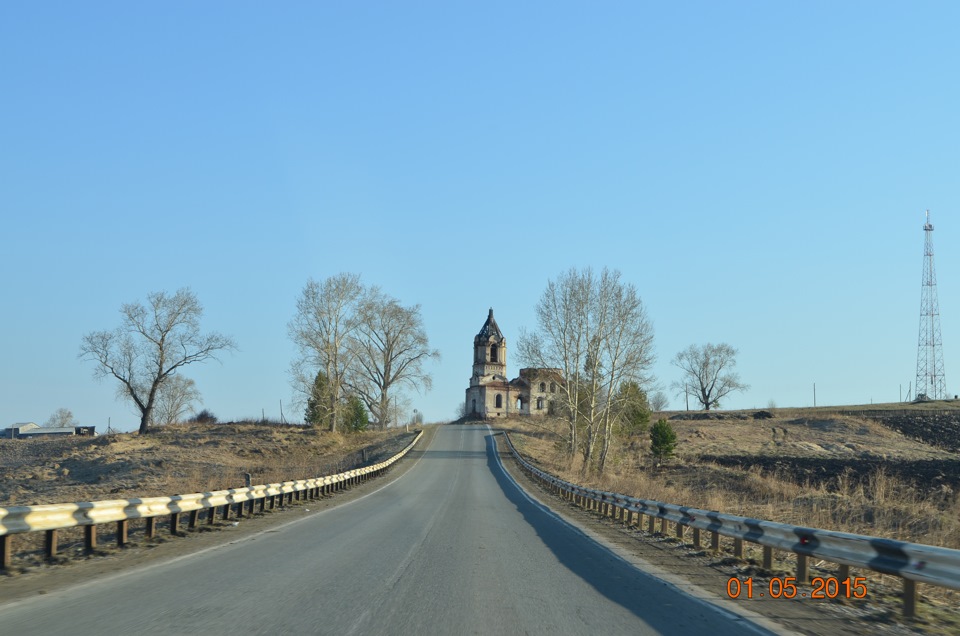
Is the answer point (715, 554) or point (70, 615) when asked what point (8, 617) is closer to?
point (70, 615)

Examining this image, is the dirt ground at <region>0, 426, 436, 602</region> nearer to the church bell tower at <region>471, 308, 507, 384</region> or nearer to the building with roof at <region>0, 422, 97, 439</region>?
the building with roof at <region>0, 422, 97, 439</region>

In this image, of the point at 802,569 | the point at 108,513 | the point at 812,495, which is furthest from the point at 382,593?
the point at 812,495

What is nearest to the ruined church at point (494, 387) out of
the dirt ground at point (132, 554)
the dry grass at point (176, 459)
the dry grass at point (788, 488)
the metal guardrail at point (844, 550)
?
the dry grass at point (788, 488)

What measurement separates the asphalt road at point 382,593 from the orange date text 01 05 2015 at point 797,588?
0.92 m

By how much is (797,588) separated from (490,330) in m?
127

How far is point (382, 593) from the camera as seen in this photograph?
375 inches

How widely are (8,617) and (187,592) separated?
188cm

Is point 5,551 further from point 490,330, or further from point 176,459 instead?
point 490,330

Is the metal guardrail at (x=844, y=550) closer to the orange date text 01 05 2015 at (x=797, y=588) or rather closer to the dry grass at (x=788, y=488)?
the orange date text 01 05 2015 at (x=797, y=588)

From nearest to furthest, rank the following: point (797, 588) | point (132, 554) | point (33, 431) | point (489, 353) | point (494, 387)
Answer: point (797, 588)
point (132, 554)
point (494, 387)
point (489, 353)
point (33, 431)

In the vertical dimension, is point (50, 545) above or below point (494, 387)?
below

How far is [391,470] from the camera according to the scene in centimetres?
5328

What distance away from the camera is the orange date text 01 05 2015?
10.2 m

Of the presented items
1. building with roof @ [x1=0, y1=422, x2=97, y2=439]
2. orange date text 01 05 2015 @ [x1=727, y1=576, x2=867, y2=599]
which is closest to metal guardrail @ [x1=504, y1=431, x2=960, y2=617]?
orange date text 01 05 2015 @ [x1=727, y1=576, x2=867, y2=599]
